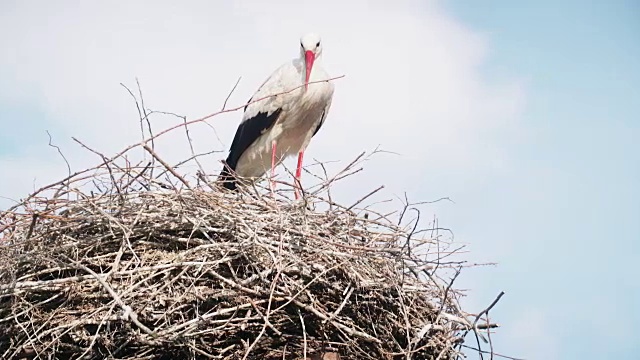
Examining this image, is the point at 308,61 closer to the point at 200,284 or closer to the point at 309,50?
the point at 309,50

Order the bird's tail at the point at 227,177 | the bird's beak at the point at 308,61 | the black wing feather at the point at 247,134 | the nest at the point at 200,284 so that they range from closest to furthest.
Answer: the nest at the point at 200,284, the bird's tail at the point at 227,177, the bird's beak at the point at 308,61, the black wing feather at the point at 247,134

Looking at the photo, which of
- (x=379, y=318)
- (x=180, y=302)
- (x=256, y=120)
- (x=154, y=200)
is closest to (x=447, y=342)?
(x=379, y=318)

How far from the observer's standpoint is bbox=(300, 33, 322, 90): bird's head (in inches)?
237

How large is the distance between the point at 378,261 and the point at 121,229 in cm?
108

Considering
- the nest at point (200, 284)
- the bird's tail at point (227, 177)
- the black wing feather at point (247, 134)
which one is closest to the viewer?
the nest at point (200, 284)

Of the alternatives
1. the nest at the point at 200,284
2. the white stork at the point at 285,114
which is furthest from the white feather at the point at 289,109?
the nest at the point at 200,284

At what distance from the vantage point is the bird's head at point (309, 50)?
6012mm

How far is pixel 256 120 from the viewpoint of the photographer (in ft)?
20.4

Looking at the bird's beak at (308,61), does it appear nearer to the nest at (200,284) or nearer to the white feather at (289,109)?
the white feather at (289,109)

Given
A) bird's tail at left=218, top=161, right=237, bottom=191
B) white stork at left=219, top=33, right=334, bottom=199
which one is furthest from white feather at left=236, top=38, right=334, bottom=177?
bird's tail at left=218, top=161, right=237, bottom=191

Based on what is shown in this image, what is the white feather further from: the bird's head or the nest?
the nest

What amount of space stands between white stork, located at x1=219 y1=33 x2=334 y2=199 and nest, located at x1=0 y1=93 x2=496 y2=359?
222cm

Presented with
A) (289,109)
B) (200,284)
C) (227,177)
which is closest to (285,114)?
(289,109)

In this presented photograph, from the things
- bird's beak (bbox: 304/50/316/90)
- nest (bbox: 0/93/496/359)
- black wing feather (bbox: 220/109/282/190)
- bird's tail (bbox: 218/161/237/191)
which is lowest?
nest (bbox: 0/93/496/359)
